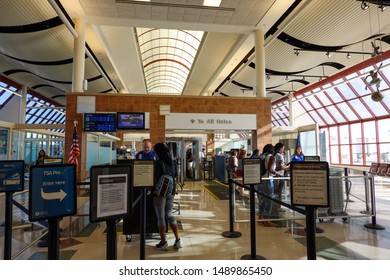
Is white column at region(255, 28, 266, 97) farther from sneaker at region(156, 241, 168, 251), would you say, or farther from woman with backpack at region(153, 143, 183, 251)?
sneaker at region(156, 241, 168, 251)

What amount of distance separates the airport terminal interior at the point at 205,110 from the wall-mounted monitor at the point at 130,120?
0.14ft

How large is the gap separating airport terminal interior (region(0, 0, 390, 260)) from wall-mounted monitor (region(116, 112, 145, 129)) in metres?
0.04

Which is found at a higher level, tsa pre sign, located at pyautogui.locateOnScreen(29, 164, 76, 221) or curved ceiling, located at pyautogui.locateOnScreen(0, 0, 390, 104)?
curved ceiling, located at pyautogui.locateOnScreen(0, 0, 390, 104)

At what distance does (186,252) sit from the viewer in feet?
10.3

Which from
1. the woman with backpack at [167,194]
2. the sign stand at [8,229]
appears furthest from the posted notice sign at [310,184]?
the sign stand at [8,229]

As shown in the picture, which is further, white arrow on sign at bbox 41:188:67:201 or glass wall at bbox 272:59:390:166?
glass wall at bbox 272:59:390:166

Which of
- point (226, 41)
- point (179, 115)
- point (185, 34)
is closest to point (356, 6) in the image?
point (226, 41)

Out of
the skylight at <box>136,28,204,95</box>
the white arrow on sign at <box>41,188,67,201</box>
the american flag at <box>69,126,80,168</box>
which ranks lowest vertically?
the white arrow on sign at <box>41,188,67,201</box>

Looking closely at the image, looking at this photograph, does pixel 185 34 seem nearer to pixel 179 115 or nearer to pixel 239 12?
pixel 239 12

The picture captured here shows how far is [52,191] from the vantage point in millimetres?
1350

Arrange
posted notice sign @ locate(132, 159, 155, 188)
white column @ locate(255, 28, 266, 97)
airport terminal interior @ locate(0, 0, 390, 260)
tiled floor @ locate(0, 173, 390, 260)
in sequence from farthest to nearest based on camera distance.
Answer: white column @ locate(255, 28, 266, 97) < airport terminal interior @ locate(0, 0, 390, 260) < tiled floor @ locate(0, 173, 390, 260) < posted notice sign @ locate(132, 159, 155, 188)

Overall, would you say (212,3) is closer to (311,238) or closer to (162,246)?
(162,246)

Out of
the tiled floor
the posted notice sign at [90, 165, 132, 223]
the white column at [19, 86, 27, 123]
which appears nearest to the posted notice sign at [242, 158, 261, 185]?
the tiled floor

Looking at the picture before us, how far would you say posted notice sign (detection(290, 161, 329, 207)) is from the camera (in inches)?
72.2
